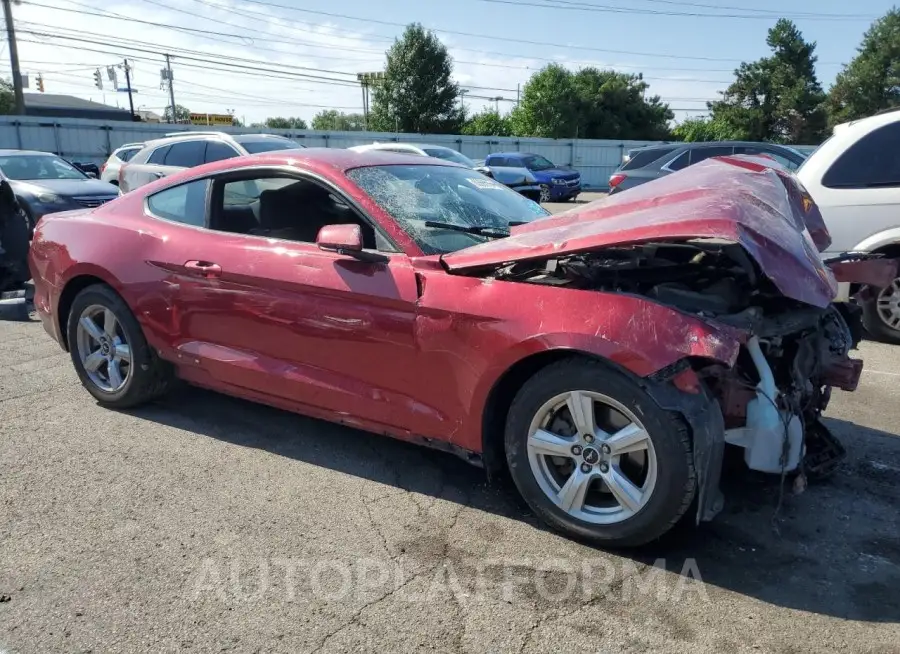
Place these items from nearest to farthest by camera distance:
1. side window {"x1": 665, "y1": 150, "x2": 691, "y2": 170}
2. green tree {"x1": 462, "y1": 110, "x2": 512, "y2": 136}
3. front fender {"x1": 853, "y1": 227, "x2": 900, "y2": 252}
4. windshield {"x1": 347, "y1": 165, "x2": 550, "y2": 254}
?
windshield {"x1": 347, "y1": 165, "x2": 550, "y2": 254}, front fender {"x1": 853, "y1": 227, "x2": 900, "y2": 252}, side window {"x1": 665, "y1": 150, "x2": 691, "y2": 170}, green tree {"x1": 462, "y1": 110, "x2": 512, "y2": 136}

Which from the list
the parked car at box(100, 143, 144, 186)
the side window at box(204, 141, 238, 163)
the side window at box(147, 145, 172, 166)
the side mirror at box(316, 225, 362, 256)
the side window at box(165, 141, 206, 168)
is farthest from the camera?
the parked car at box(100, 143, 144, 186)

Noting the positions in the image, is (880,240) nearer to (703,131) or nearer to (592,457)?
(592,457)

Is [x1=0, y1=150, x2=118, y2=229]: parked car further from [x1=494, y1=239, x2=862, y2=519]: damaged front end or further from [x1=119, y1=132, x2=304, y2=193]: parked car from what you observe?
[x1=494, y1=239, x2=862, y2=519]: damaged front end

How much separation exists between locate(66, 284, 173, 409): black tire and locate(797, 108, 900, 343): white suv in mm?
5404

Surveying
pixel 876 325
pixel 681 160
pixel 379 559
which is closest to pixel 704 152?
pixel 681 160

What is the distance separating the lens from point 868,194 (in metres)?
6.05

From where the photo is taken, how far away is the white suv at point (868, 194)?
601 cm

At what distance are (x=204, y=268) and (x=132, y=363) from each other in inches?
35.3

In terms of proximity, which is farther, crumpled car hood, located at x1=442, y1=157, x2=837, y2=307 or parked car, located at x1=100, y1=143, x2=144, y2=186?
parked car, located at x1=100, y1=143, x2=144, y2=186

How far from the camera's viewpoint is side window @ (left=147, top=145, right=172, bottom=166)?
12008mm

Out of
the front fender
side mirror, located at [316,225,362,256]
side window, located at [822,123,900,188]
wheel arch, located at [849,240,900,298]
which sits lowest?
wheel arch, located at [849,240,900,298]

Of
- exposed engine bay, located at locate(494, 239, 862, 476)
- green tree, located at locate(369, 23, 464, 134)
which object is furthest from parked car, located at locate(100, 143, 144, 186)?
green tree, located at locate(369, 23, 464, 134)

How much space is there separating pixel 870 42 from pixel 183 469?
2675 inches

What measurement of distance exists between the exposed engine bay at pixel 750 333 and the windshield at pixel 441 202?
0.57 metres
